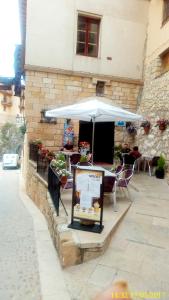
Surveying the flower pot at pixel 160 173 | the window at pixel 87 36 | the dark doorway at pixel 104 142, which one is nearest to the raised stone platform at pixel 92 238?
the flower pot at pixel 160 173

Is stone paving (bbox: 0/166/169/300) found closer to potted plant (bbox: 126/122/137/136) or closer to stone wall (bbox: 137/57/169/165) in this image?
stone wall (bbox: 137/57/169/165)

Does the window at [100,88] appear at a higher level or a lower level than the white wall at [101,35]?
lower

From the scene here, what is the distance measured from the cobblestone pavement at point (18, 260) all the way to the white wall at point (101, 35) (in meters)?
6.18

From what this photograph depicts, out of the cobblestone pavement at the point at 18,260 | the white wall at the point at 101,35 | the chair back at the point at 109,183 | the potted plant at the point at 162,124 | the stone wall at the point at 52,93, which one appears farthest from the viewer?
the stone wall at the point at 52,93

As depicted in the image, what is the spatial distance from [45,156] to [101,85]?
4.81m

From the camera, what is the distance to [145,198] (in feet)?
19.4

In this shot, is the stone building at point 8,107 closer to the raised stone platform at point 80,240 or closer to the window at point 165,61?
the window at point 165,61

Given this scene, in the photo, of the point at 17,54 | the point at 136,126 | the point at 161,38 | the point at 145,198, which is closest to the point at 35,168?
the point at 145,198

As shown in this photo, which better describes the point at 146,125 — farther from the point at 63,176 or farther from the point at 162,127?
the point at 63,176

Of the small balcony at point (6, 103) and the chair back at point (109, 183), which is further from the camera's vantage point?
the small balcony at point (6, 103)

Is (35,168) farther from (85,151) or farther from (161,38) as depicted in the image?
(161,38)

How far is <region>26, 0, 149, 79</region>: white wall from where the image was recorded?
975cm

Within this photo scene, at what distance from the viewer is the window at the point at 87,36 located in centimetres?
1041

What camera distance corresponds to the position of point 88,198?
375cm
